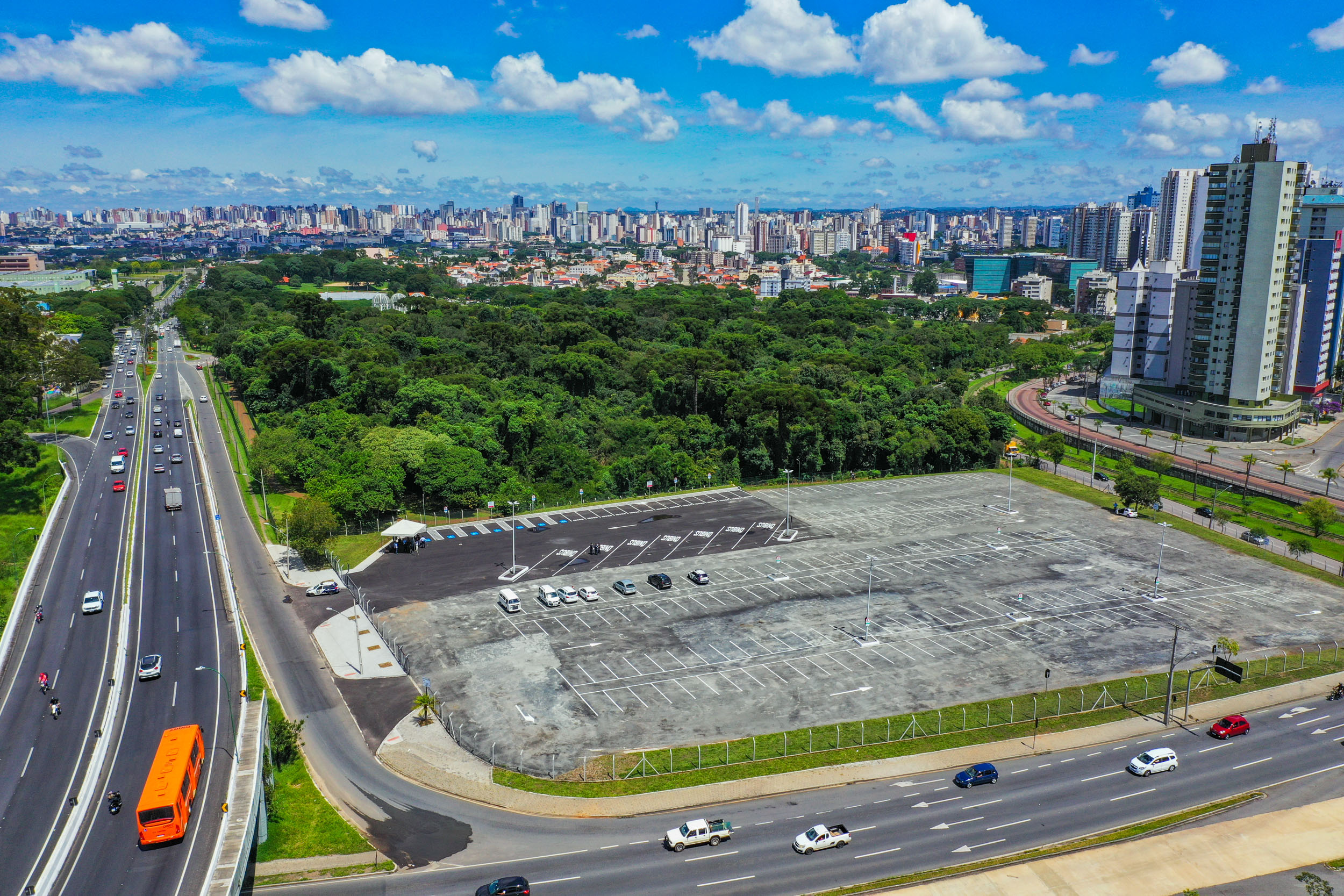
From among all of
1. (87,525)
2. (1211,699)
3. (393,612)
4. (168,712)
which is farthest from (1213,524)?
(87,525)

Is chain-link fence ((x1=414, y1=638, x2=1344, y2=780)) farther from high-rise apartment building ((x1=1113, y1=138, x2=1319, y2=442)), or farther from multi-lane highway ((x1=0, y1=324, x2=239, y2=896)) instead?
high-rise apartment building ((x1=1113, y1=138, x2=1319, y2=442))

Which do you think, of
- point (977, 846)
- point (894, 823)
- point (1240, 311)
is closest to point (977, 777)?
point (977, 846)

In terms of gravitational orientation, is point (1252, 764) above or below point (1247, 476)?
below

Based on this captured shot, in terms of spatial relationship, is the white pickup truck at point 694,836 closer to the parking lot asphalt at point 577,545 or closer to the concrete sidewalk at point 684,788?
the concrete sidewalk at point 684,788

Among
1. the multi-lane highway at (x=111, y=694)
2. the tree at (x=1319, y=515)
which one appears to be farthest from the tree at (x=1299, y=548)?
the multi-lane highway at (x=111, y=694)

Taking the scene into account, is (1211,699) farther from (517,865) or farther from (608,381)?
(608,381)

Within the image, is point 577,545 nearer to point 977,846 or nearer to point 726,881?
point 726,881
